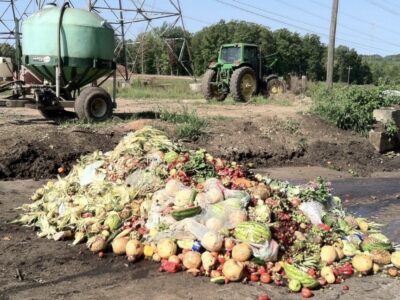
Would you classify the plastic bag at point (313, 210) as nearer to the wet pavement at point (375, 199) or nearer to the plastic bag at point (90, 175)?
the wet pavement at point (375, 199)

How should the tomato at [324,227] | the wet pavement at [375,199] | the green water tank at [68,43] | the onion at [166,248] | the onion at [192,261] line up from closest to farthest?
the onion at [192,261], the onion at [166,248], the tomato at [324,227], the wet pavement at [375,199], the green water tank at [68,43]

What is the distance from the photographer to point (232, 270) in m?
4.98

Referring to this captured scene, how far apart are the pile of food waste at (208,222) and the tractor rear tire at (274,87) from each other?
53.7ft

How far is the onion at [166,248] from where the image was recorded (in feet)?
17.4

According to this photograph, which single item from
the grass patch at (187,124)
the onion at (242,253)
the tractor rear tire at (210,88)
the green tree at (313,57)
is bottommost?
the onion at (242,253)

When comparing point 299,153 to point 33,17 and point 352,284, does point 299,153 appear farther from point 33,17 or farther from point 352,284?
point 352,284

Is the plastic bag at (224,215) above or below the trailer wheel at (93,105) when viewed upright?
below

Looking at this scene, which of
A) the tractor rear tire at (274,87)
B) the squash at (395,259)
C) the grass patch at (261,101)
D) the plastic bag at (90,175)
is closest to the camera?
the squash at (395,259)

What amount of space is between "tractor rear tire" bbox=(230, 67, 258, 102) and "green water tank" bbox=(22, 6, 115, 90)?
28.4 feet

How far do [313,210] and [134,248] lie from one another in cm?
198

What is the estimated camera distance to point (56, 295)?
4703 millimetres

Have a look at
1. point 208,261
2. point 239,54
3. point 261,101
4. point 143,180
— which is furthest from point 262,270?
point 239,54

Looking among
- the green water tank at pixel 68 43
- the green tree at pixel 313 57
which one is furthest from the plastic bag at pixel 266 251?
the green tree at pixel 313 57

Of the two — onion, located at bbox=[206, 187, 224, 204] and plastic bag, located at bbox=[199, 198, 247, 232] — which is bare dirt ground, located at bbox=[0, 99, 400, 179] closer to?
onion, located at bbox=[206, 187, 224, 204]
